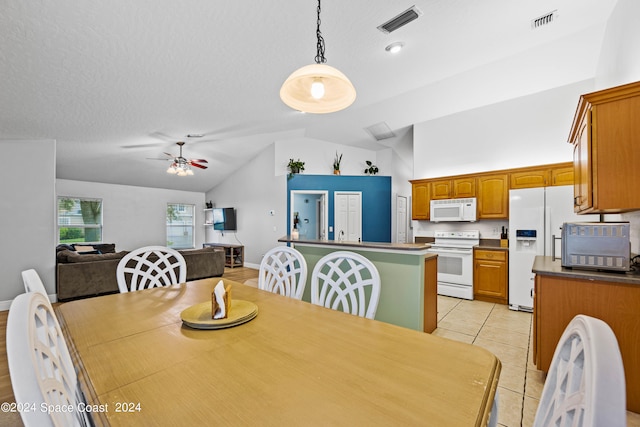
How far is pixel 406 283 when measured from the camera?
2762 millimetres

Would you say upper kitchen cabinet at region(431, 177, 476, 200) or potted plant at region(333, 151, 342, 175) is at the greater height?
potted plant at region(333, 151, 342, 175)

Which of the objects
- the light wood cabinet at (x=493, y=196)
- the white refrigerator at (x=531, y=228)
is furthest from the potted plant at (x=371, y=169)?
the white refrigerator at (x=531, y=228)

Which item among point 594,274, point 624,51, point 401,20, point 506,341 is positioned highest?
point 401,20

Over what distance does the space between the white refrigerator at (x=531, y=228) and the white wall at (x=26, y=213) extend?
278 inches

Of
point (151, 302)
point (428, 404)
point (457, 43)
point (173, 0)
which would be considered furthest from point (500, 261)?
point (173, 0)

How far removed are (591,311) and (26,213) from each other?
6.91 meters

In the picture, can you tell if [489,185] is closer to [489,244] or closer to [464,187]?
[464,187]

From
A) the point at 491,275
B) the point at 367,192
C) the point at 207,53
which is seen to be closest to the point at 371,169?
the point at 367,192

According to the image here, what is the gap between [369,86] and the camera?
4324 millimetres

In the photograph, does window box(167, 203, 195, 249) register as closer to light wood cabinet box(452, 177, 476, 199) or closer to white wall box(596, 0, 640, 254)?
light wood cabinet box(452, 177, 476, 199)

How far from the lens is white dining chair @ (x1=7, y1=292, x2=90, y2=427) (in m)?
0.48

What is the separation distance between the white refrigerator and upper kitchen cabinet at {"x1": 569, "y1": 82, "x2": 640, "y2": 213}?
2.01 meters

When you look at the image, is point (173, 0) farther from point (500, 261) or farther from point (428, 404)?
point (500, 261)

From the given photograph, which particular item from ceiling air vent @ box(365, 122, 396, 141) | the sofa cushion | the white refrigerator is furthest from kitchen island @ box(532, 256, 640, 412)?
the sofa cushion
